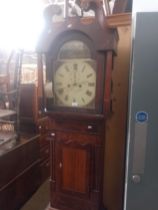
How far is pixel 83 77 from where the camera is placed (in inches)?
55.3

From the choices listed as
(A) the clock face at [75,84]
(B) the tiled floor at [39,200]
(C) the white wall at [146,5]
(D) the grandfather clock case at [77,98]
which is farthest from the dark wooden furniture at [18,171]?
(C) the white wall at [146,5]

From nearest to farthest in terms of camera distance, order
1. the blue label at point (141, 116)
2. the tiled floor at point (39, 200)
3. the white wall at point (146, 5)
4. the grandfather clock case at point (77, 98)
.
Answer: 1. the blue label at point (141, 116)
2. the white wall at point (146, 5)
3. the grandfather clock case at point (77, 98)
4. the tiled floor at point (39, 200)

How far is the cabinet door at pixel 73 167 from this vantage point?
1488 millimetres

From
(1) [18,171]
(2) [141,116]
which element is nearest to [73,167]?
(2) [141,116]

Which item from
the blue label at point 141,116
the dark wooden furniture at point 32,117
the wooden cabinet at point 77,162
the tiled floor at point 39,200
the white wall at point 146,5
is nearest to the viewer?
the blue label at point 141,116

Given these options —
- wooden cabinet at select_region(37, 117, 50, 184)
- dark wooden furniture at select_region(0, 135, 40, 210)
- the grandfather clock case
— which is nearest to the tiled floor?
dark wooden furniture at select_region(0, 135, 40, 210)

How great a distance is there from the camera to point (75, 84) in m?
1.43

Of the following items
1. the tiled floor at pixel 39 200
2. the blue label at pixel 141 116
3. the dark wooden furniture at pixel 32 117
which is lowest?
the tiled floor at pixel 39 200

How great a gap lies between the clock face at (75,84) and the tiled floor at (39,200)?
1.31 meters

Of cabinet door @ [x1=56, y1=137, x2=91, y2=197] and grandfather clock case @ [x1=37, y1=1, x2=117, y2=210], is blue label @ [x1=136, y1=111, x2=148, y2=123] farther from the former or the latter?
cabinet door @ [x1=56, y1=137, x2=91, y2=197]

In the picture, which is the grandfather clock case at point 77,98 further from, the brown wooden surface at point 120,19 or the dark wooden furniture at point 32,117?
the dark wooden furniture at point 32,117

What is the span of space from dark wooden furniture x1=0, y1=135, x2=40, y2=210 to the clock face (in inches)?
33.5

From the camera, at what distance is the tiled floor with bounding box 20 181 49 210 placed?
2223 millimetres

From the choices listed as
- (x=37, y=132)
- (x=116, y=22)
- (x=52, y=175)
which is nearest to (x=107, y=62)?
(x=116, y=22)
